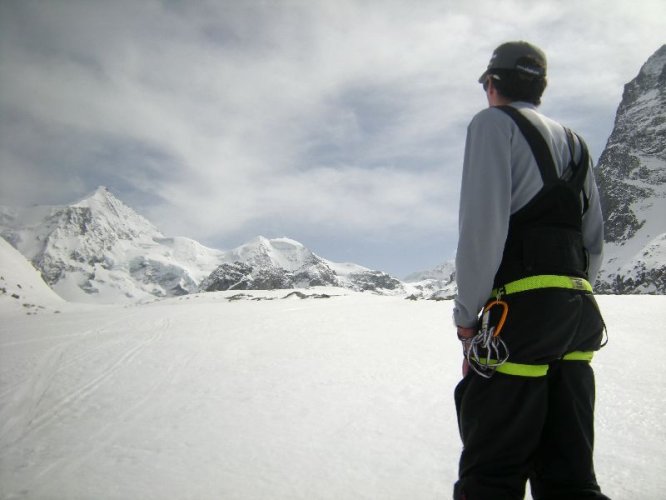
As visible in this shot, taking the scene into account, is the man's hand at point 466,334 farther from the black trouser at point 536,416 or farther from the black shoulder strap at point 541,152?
the black shoulder strap at point 541,152

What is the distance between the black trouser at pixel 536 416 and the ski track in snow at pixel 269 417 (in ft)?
4.23

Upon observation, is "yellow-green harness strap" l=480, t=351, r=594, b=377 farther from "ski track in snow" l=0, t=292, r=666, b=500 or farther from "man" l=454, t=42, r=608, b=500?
"ski track in snow" l=0, t=292, r=666, b=500

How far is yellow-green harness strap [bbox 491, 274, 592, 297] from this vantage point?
2.14 m

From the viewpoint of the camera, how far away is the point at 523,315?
2096 millimetres

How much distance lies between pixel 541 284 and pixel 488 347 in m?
0.46

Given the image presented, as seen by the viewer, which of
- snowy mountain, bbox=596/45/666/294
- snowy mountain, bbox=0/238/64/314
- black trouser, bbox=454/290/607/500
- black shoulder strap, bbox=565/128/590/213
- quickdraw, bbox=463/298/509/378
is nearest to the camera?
black trouser, bbox=454/290/607/500

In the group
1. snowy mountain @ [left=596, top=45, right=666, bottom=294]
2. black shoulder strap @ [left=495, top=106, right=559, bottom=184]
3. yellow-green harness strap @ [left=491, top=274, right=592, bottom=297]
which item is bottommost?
yellow-green harness strap @ [left=491, top=274, right=592, bottom=297]

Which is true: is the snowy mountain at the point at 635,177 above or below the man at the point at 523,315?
above

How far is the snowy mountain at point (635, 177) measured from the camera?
10712 centimetres

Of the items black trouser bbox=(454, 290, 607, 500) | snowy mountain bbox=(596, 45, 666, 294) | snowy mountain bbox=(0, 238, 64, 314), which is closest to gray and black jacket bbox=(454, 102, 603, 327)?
black trouser bbox=(454, 290, 607, 500)

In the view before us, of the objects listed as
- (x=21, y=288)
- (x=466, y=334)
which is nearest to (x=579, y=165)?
(x=466, y=334)

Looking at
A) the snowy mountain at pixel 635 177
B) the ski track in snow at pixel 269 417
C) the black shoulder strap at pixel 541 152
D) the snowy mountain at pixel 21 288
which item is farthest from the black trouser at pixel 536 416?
the snowy mountain at pixel 635 177

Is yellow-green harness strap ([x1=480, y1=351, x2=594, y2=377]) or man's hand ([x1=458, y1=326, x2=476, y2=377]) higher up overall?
man's hand ([x1=458, y1=326, x2=476, y2=377])

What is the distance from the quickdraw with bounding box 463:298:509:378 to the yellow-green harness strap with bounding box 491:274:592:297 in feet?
0.29
